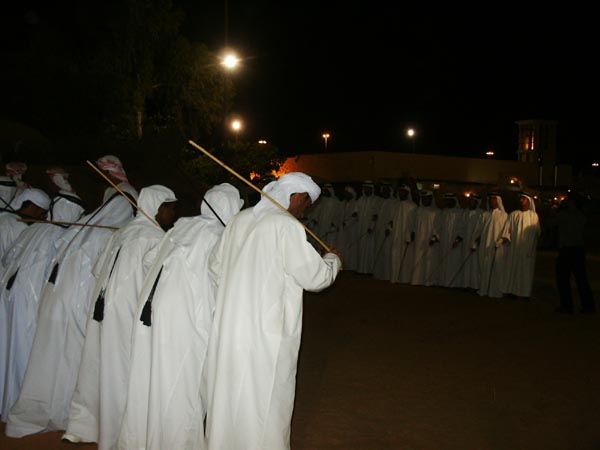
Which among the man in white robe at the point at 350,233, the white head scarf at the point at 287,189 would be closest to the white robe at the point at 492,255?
the man in white robe at the point at 350,233

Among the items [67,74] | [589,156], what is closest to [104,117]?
[67,74]

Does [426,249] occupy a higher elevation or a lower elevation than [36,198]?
lower

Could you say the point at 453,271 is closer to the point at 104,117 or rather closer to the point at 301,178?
the point at 301,178

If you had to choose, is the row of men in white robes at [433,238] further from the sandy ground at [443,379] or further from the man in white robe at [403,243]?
the sandy ground at [443,379]

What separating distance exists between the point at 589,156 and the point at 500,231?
→ 2257 inches

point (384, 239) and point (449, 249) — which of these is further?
point (384, 239)

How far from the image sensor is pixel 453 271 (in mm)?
15234

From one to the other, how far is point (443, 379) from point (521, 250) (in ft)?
22.0

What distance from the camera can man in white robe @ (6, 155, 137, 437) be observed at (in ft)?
19.8

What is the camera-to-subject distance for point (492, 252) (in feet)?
46.6

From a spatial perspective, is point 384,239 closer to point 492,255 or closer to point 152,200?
point 492,255

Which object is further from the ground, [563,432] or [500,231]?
[500,231]

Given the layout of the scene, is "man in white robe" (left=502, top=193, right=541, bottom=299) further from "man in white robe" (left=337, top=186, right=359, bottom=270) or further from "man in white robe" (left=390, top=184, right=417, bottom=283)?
"man in white robe" (left=337, top=186, right=359, bottom=270)

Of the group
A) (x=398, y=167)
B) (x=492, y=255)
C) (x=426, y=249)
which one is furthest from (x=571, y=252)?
(x=398, y=167)
